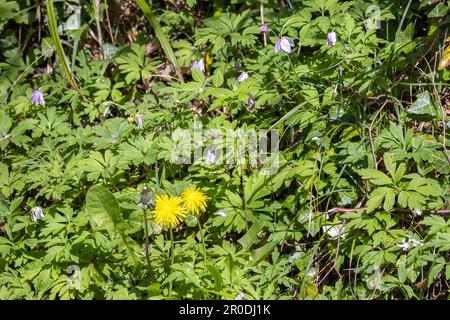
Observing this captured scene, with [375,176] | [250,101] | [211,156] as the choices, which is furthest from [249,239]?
[250,101]

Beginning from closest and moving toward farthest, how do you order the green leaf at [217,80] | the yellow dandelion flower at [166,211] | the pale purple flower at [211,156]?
the yellow dandelion flower at [166,211] → the pale purple flower at [211,156] → the green leaf at [217,80]

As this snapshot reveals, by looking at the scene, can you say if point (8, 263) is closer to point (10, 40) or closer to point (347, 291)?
point (347, 291)

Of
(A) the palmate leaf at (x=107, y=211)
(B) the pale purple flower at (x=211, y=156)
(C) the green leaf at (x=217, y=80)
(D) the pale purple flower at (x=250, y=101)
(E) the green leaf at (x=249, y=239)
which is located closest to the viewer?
(A) the palmate leaf at (x=107, y=211)

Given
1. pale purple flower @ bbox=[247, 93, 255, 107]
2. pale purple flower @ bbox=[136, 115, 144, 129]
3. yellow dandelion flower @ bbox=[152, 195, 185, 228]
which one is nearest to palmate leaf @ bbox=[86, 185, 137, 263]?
yellow dandelion flower @ bbox=[152, 195, 185, 228]

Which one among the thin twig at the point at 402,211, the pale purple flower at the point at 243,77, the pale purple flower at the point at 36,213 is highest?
the pale purple flower at the point at 243,77

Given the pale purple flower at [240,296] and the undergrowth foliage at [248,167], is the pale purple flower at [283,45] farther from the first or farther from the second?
the pale purple flower at [240,296]

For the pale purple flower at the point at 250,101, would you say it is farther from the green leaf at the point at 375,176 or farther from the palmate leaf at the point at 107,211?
the palmate leaf at the point at 107,211

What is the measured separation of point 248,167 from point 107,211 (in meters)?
0.76

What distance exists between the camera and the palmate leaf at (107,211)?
292 cm

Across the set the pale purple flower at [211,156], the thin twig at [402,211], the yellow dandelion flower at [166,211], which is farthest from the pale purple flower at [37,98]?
the thin twig at [402,211]

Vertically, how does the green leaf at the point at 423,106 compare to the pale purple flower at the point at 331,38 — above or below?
below

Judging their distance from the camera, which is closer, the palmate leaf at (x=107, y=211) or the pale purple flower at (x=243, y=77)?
the palmate leaf at (x=107, y=211)

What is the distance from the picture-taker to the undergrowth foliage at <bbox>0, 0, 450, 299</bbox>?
2936mm

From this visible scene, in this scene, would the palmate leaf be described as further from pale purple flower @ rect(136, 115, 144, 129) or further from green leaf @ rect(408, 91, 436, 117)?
green leaf @ rect(408, 91, 436, 117)
